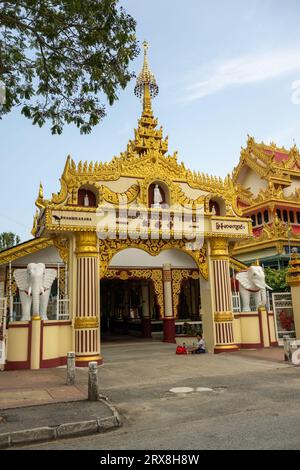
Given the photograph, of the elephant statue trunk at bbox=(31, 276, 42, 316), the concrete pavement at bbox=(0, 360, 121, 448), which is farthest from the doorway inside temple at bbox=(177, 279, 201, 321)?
the concrete pavement at bbox=(0, 360, 121, 448)

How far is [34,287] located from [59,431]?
7.10 meters

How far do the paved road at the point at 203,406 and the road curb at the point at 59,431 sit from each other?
0.52 feet

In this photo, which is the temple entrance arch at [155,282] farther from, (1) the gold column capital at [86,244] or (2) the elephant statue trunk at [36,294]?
(2) the elephant statue trunk at [36,294]

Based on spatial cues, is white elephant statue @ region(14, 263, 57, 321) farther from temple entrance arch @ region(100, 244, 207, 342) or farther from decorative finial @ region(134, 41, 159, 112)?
decorative finial @ region(134, 41, 159, 112)

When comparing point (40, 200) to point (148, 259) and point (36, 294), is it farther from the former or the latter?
point (148, 259)

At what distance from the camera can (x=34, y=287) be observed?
12.0 meters

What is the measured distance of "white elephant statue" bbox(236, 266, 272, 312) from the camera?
14680mm

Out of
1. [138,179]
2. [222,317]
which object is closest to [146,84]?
[138,179]

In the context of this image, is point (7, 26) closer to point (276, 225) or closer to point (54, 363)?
point (54, 363)

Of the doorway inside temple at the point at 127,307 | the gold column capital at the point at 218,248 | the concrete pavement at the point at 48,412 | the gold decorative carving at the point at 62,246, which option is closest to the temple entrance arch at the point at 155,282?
the doorway inside temple at the point at 127,307

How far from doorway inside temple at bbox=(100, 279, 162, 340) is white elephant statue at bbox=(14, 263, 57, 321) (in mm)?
9564

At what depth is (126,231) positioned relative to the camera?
508 inches

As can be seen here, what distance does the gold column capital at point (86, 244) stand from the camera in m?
12.4

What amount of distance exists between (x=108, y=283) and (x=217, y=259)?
43.6ft
